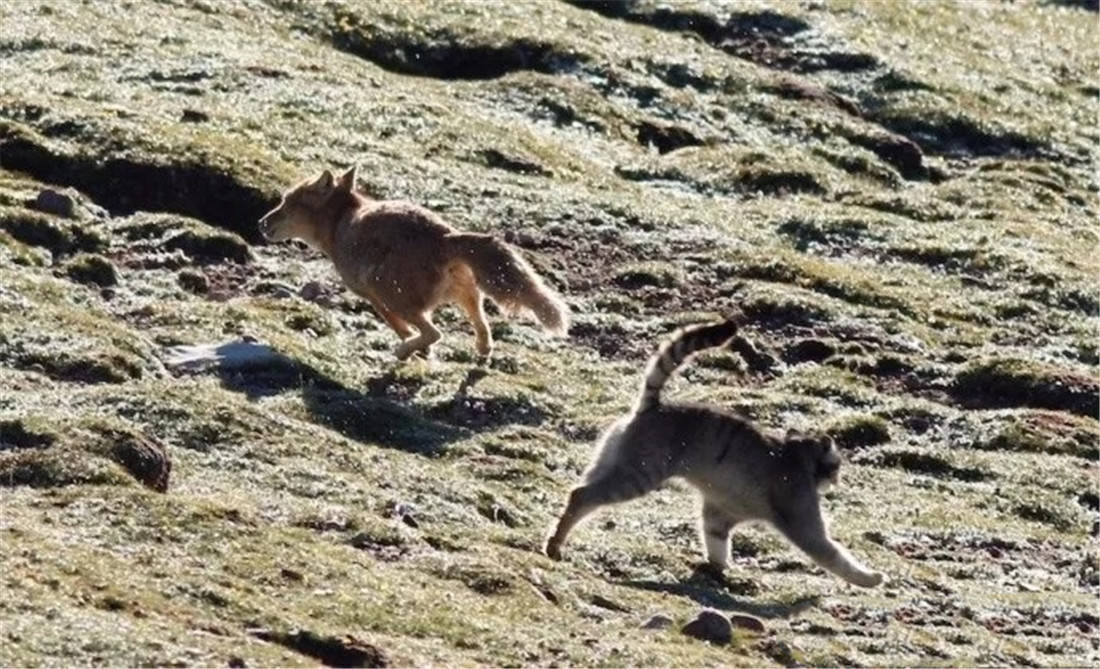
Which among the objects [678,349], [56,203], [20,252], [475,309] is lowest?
[20,252]

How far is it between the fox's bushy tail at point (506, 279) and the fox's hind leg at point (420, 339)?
92 cm

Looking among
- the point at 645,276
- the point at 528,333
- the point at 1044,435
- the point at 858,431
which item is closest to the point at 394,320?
the point at 528,333

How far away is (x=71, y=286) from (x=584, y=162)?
16189mm

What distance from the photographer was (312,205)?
30672mm

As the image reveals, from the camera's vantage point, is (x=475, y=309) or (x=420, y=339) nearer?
(x=420, y=339)

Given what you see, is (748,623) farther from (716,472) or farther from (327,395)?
(327,395)

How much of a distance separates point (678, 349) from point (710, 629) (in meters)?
2.37

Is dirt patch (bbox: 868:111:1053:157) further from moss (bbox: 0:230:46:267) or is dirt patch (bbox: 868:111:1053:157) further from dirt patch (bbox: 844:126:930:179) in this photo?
moss (bbox: 0:230:46:267)

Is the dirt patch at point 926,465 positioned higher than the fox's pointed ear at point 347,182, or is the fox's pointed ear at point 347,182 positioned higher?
the fox's pointed ear at point 347,182

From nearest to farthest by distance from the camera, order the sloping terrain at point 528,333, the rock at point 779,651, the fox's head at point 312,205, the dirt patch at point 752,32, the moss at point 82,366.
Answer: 1. the sloping terrain at point 528,333
2. the rock at point 779,651
3. the moss at point 82,366
4. the fox's head at point 312,205
5. the dirt patch at point 752,32

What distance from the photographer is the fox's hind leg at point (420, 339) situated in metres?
29.0

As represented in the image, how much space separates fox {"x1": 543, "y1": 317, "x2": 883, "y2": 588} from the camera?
20.9 meters

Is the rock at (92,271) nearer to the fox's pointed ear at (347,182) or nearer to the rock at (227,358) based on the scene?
the fox's pointed ear at (347,182)

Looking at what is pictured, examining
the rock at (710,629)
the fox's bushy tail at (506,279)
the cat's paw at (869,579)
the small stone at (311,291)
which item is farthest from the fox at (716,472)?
the small stone at (311,291)
